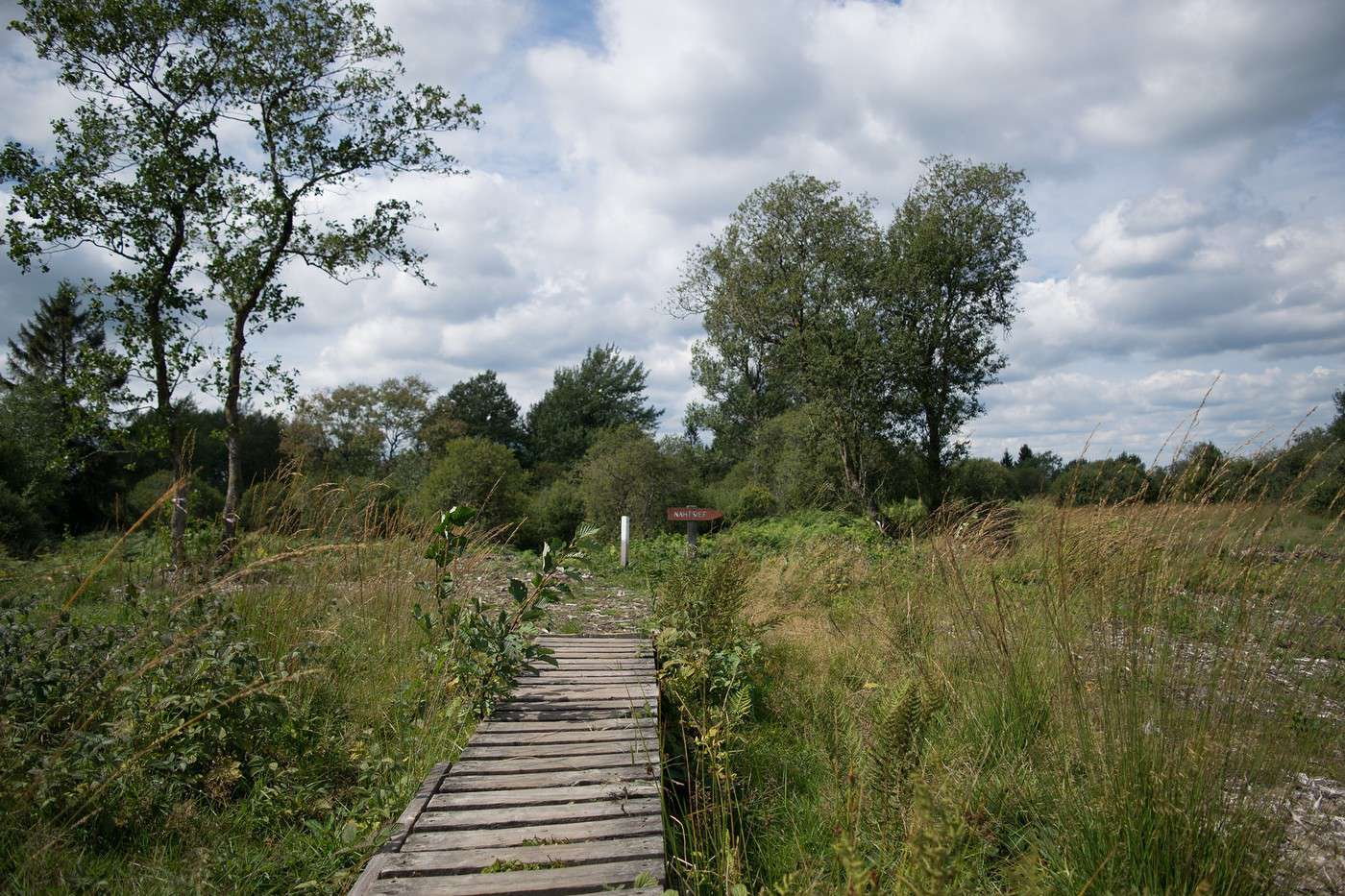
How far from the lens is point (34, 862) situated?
2.55 meters

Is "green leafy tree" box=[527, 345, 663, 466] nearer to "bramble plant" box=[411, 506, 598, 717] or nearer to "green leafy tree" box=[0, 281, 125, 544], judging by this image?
"green leafy tree" box=[0, 281, 125, 544]

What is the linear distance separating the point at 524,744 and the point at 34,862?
1668mm

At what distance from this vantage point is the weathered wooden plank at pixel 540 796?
8.85 feet

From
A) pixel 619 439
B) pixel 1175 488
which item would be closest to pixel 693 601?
pixel 1175 488

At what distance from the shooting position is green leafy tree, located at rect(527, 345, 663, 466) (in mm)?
41125

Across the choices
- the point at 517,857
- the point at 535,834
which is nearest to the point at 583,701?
the point at 535,834

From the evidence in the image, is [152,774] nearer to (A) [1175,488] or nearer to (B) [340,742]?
(B) [340,742]

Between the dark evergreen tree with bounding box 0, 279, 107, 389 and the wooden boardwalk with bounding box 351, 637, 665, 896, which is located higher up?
the dark evergreen tree with bounding box 0, 279, 107, 389

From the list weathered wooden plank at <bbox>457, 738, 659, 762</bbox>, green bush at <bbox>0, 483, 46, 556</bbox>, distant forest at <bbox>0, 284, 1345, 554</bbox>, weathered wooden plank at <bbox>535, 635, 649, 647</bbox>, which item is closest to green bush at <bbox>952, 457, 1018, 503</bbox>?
distant forest at <bbox>0, 284, 1345, 554</bbox>

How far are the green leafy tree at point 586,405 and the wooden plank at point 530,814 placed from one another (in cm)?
3811

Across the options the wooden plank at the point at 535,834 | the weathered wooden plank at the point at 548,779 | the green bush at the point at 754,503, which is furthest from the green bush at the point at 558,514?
the wooden plank at the point at 535,834

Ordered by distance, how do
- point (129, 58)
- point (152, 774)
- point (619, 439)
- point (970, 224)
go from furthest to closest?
point (619, 439) → point (970, 224) → point (129, 58) → point (152, 774)

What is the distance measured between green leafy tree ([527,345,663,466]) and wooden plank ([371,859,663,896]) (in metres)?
38.6

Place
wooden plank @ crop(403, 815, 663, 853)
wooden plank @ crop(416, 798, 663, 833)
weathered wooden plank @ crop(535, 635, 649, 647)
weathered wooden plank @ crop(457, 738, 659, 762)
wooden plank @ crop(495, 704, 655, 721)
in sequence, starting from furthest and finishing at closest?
weathered wooden plank @ crop(535, 635, 649, 647) → wooden plank @ crop(495, 704, 655, 721) → weathered wooden plank @ crop(457, 738, 659, 762) → wooden plank @ crop(416, 798, 663, 833) → wooden plank @ crop(403, 815, 663, 853)
